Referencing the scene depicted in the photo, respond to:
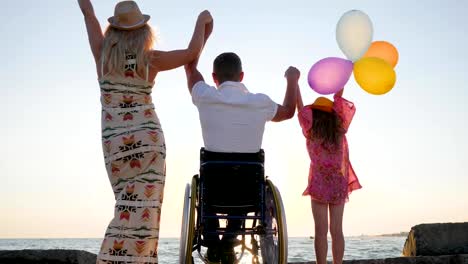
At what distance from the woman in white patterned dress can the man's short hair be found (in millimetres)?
233

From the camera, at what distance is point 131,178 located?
12.3 ft

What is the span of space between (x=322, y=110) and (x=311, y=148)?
1.06 feet

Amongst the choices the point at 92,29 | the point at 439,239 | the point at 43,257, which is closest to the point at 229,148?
the point at 92,29

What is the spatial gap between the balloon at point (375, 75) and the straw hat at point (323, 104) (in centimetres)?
33

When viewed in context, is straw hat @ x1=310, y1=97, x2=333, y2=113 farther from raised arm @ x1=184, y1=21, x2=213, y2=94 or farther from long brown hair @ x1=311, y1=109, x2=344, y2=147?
raised arm @ x1=184, y1=21, x2=213, y2=94

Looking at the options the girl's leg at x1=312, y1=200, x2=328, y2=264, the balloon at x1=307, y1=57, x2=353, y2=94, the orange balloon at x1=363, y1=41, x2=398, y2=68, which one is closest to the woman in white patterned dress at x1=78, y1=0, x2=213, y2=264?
the balloon at x1=307, y1=57, x2=353, y2=94

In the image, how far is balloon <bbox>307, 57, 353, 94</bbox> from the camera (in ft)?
16.3

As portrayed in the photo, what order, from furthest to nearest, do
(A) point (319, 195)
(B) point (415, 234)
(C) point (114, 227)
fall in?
(B) point (415, 234) → (A) point (319, 195) → (C) point (114, 227)

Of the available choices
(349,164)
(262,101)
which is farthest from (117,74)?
(349,164)

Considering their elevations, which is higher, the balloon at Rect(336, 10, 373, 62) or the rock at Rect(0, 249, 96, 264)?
the balloon at Rect(336, 10, 373, 62)

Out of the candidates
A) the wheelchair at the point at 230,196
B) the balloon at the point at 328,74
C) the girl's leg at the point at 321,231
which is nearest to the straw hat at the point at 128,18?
the wheelchair at the point at 230,196

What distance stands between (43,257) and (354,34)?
347 centimetres

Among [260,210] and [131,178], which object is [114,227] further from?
[260,210]

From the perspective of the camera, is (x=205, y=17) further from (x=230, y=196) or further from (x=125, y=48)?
(x=230, y=196)
